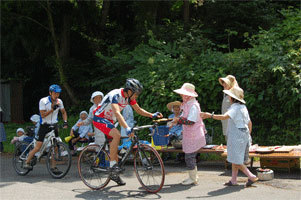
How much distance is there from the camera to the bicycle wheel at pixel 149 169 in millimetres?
6730

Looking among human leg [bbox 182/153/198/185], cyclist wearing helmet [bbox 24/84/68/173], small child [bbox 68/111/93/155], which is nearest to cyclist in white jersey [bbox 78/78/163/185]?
human leg [bbox 182/153/198/185]

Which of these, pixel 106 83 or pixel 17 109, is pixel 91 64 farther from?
pixel 17 109

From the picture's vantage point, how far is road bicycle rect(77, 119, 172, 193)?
6770mm

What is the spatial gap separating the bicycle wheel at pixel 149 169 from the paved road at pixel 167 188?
0.16 meters

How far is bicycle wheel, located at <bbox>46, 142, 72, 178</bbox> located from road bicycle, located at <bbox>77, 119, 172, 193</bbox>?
40.2 inches

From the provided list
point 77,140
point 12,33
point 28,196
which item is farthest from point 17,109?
point 28,196

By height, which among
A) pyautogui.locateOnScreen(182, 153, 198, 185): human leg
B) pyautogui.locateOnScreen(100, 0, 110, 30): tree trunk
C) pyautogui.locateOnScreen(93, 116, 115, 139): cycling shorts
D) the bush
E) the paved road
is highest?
pyautogui.locateOnScreen(100, 0, 110, 30): tree trunk

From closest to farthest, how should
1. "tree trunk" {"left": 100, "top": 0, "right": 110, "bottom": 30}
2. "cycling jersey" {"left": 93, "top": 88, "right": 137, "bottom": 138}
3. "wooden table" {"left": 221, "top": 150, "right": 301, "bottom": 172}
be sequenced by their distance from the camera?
1. "cycling jersey" {"left": 93, "top": 88, "right": 137, "bottom": 138}
2. "wooden table" {"left": 221, "top": 150, "right": 301, "bottom": 172}
3. "tree trunk" {"left": 100, "top": 0, "right": 110, "bottom": 30}

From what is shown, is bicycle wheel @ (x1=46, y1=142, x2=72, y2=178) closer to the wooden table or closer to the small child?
the small child

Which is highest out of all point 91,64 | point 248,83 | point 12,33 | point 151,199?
point 12,33

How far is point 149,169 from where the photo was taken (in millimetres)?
6816

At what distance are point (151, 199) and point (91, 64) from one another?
13742 millimetres

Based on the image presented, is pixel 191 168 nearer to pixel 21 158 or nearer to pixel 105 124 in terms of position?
pixel 105 124

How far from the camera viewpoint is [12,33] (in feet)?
62.4
